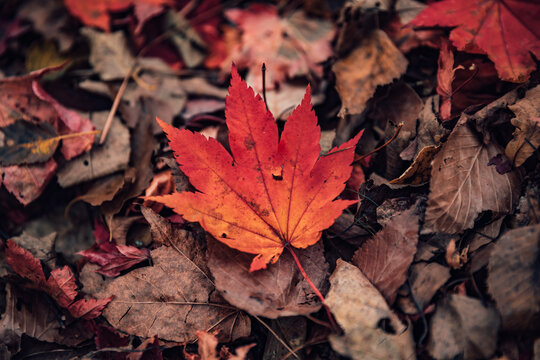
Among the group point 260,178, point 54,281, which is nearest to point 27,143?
point 54,281

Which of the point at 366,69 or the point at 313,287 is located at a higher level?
the point at 366,69

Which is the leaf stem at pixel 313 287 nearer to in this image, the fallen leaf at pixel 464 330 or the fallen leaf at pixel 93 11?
the fallen leaf at pixel 464 330

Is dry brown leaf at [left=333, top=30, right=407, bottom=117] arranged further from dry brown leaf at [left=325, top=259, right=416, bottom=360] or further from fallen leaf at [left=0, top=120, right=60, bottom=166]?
fallen leaf at [left=0, top=120, right=60, bottom=166]

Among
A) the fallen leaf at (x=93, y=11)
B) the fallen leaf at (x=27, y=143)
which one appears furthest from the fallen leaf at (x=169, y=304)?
the fallen leaf at (x=93, y=11)

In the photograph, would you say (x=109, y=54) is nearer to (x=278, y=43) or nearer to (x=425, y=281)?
(x=278, y=43)

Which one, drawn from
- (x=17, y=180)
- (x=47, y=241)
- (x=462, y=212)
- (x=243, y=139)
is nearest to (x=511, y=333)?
(x=462, y=212)

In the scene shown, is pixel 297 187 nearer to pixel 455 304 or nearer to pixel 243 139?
pixel 243 139

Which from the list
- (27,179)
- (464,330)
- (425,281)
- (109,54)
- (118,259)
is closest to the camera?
(464,330)
